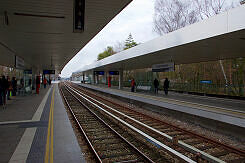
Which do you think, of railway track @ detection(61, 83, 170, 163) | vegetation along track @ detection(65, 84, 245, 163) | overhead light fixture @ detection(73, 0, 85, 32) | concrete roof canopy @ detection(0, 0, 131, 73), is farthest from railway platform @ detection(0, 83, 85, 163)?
concrete roof canopy @ detection(0, 0, 131, 73)

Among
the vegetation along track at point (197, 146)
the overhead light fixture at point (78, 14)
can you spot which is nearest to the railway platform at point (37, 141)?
the vegetation along track at point (197, 146)

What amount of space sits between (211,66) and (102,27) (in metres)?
15.9

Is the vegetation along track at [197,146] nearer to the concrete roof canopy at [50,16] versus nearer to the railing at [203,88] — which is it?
the concrete roof canopy at [50,16]

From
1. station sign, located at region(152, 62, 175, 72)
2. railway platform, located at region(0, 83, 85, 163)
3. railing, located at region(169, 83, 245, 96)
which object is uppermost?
station sign, located at region(152, 62, 175, 72)

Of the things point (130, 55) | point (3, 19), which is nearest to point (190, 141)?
point (3, 19)

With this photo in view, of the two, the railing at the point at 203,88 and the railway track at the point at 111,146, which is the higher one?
the railing at the point at 203,88

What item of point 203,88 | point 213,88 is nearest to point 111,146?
point 213,88

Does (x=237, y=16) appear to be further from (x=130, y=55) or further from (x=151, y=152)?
(x=130, y=55)

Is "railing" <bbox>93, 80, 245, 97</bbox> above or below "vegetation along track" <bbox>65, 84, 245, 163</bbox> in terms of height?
above

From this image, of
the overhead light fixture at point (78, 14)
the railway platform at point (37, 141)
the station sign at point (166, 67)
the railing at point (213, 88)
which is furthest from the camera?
the railing at point (213, 88)

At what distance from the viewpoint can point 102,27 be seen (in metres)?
7.98

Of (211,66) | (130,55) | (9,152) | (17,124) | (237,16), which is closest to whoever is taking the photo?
(9,152)

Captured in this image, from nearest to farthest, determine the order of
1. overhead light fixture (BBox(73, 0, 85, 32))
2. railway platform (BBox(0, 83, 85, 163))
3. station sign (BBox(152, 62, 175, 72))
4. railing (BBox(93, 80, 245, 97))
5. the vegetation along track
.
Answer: railway platform (BBox(0, 83, 85, 163)) < the vegetation along track < overhead light fixture (BBox(73, 0, 85, 32)) < station sign (BBox(152, 62, 175, 72)) < railing (BBox(93, 80, 245, 97))

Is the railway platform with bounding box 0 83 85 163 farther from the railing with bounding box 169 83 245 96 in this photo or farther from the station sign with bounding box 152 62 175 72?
the railing with bounding box 169 83 245 96
